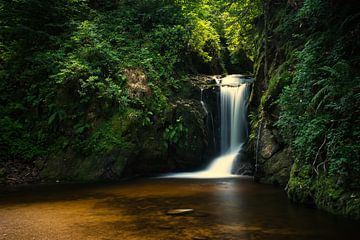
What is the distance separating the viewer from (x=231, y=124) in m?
15.4

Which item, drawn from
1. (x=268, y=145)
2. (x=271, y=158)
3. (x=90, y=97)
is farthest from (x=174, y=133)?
(x=271, y=158)

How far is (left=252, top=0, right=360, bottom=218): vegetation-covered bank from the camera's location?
22.5 ft

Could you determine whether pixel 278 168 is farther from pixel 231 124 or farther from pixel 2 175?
pixel 2 175

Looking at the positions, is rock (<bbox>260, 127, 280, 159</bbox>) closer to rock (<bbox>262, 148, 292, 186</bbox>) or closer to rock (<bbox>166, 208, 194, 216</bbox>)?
rock (<bbox>262, 148, 292, 186</bbox>)

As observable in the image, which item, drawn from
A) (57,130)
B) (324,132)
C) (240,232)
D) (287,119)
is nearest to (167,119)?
(57,130)

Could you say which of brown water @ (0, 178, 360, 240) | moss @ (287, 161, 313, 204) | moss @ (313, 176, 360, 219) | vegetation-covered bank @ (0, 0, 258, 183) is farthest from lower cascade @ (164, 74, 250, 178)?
moss @ (313, 176, 360, 219)

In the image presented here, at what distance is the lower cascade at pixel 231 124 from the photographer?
14352 millimetres

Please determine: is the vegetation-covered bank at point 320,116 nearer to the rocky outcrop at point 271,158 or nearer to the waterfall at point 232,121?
→ the rocky outcrop at point 271,158

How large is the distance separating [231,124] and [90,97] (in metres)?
6.10

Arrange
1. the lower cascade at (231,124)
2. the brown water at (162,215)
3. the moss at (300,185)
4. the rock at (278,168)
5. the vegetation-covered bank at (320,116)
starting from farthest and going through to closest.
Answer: the lower cascade at (231,124), the rock at (278,168), the moss at (300,185), the vegetation-covered bank at (320,116), the brown water at (162,215)

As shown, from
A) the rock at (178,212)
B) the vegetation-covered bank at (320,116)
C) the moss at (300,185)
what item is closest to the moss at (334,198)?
the vegetation-covered bank at (320,116)

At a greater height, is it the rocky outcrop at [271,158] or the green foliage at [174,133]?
the green foliage at [174,133]

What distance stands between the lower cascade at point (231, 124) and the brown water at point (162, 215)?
11.8ft

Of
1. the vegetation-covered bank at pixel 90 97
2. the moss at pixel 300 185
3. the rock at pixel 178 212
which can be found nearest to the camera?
the rock at pixel 178 212
